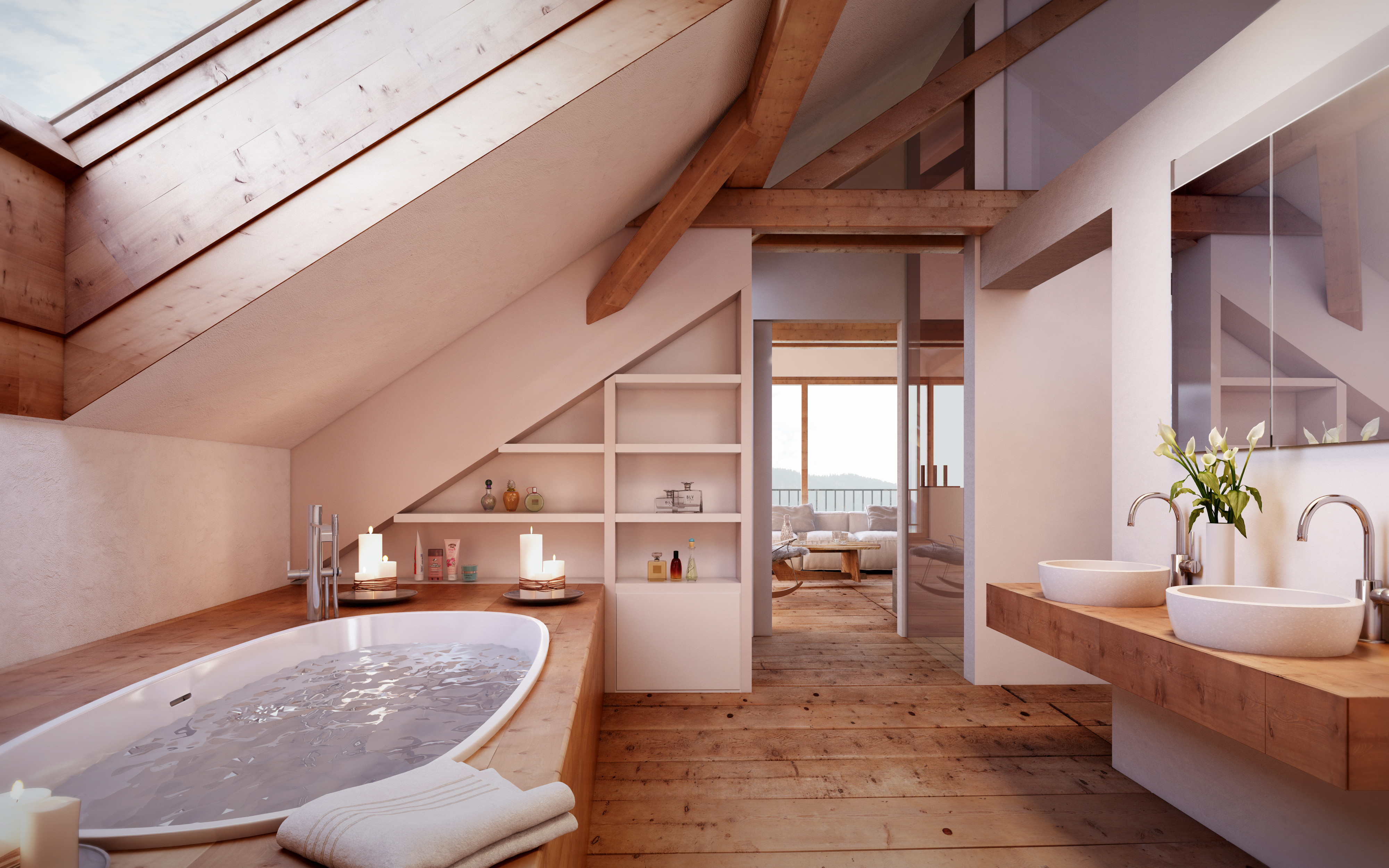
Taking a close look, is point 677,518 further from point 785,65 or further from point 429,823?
point 429,823

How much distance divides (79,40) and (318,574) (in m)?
1.73

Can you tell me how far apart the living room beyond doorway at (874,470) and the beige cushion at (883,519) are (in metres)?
0.01

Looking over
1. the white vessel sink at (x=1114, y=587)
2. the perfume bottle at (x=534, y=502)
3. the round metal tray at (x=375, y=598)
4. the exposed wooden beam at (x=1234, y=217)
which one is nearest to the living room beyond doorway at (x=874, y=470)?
the exposed wooden beam at (x=1234, y=217)

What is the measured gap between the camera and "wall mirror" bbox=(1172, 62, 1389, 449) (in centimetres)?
164

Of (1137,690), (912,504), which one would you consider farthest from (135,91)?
(912,504)

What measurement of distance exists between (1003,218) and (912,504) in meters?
1.80

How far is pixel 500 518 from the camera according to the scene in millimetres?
3479

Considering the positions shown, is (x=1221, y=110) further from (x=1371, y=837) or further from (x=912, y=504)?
(x=912, y=504)

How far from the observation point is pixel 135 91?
5.62ft

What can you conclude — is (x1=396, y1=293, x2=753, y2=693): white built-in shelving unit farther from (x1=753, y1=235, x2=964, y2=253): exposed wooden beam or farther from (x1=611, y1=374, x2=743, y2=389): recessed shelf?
(x1=753, y1=235, x2=964, y2=253): exposed wooden beam

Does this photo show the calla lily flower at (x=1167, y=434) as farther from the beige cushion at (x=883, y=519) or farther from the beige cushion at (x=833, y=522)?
the beige cushion at (x=833, y=522)

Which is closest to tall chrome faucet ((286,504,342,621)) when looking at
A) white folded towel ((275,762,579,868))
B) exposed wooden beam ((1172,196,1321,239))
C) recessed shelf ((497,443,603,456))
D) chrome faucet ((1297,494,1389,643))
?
recessed shelf ((497,443,603,456))

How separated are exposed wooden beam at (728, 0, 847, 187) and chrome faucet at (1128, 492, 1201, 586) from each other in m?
1.68

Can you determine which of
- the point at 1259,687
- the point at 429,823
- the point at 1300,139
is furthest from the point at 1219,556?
the point at 429,823
